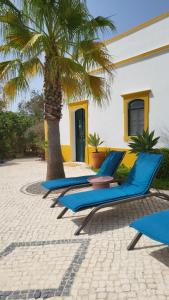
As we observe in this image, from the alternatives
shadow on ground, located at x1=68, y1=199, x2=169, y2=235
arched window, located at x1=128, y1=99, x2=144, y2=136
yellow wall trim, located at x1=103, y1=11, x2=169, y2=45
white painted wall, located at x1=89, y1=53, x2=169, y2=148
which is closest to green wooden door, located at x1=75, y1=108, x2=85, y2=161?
white painted wall, located at x1=89, y1=53, x2=169, y2=148

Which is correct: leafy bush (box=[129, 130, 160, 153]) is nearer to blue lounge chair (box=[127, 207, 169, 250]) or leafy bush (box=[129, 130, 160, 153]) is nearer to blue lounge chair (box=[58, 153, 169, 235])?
blue lounge chair (box=[58, 153, 169, 235])

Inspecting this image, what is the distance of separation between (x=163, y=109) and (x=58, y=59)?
14.8ft

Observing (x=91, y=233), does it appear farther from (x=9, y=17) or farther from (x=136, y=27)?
(x=136, y=27)

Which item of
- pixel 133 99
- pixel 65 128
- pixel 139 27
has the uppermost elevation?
pixel 139 27

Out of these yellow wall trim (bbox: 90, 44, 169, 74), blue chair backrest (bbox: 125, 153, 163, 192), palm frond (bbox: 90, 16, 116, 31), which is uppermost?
palm frond (bbox: 90, 16, 116, 31)

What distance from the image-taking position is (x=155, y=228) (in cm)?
341

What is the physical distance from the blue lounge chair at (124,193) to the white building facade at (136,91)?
376 cm

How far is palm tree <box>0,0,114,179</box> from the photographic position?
21.4 ft

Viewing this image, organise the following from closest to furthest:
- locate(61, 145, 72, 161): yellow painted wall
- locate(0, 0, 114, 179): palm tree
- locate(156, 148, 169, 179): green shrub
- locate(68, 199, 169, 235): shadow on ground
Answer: locate(68, 199, 169, 235): shadow on ground, locate(0, 0, 114, 179): palm tree, locate(156, 148, 169, 179): green shrub, locate(61, 145, 72, 161): yellow painted wall

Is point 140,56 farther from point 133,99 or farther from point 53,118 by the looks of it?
point 53,118

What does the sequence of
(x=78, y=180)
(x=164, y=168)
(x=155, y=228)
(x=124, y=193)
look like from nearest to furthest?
(x=155, y=228)
(x=124, y=193)
(x=78, y=180)
(x=164, y=168)

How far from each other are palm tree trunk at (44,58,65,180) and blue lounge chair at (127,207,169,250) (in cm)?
458

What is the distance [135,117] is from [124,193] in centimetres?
584

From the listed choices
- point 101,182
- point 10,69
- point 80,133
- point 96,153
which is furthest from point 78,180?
point 80,133
